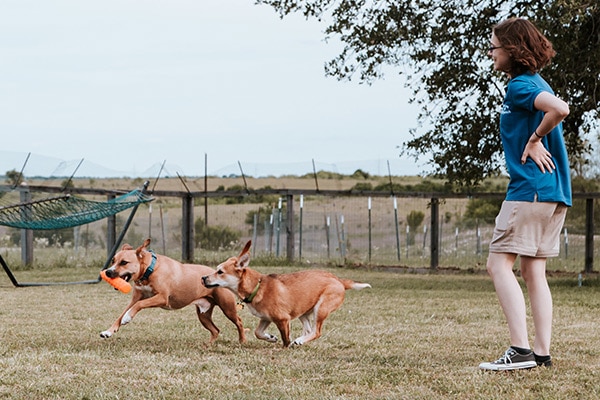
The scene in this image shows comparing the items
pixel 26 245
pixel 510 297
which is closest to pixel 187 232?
pixel 26 245

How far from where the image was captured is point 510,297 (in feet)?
16.5

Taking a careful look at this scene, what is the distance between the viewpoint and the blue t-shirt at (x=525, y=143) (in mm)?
4922

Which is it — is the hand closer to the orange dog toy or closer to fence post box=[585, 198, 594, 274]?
the orange dog toy

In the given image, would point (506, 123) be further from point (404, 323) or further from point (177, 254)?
point (177, 254)

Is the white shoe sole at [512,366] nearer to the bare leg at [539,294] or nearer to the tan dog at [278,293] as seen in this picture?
the bare leg at [539,294]

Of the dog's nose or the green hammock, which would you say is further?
the green hammock

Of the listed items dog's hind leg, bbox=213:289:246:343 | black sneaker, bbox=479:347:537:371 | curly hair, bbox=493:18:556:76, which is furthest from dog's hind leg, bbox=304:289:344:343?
curly hair, bbox=493:18:556:76

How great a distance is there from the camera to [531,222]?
4.93 meters

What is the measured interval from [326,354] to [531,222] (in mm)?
1830

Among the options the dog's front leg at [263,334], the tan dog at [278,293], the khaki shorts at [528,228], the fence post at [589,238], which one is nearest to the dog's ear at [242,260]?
the tan dog at [278,293]

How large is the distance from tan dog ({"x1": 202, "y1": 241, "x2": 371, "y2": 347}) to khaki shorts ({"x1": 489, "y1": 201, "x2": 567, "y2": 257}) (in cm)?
175

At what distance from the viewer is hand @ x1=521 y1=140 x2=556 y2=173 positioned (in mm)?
4867

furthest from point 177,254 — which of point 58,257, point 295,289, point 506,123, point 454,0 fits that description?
point 506,123

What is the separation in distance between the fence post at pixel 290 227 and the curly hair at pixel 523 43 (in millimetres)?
12105
